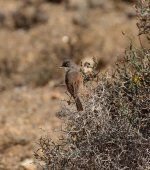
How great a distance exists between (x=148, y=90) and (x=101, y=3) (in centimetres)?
856

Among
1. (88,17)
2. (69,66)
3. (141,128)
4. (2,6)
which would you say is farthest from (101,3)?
(141,128)

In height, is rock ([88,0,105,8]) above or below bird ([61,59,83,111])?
above

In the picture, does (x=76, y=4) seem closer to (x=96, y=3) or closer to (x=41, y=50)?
(x=96, y=3)

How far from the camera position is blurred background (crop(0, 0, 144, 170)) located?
334 inches

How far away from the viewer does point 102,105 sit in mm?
4891

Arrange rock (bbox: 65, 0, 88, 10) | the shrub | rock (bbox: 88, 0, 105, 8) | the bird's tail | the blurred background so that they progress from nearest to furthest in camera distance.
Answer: the shrub
the bird's tail
the blurred background
rock (bbox: 65, 0, 88, 10)
rock (bbox: 88, 0, 105, 8)

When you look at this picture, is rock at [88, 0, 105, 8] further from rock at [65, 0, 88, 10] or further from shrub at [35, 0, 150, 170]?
shrub at [35, 0, 150, 170]

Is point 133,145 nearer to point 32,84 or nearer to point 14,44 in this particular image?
point 32,84

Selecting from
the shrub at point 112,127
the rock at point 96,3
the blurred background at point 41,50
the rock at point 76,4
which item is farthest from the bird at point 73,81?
the rock at point 96,3

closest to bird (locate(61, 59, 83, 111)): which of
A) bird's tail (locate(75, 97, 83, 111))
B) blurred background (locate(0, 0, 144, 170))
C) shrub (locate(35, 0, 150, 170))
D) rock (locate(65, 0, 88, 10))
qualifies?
bird's tail (locate(75, 97, 83, 111))

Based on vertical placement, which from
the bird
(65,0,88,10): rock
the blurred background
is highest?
(65,0,88,10): rock

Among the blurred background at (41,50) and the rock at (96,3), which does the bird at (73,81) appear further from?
the rock at (96,3)

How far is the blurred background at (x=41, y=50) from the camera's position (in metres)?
8.48

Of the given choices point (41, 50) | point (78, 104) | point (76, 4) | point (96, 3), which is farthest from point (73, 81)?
point (96, 3)
